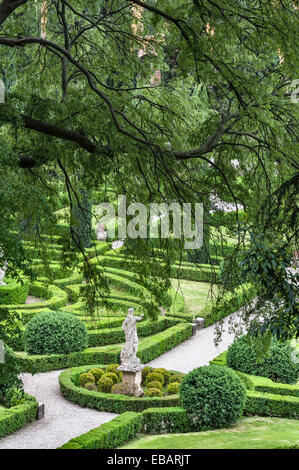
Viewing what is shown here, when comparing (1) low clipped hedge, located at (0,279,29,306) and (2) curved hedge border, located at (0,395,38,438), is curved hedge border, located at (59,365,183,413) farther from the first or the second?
(1) low clipped hedge, located at (0,279,29,306)

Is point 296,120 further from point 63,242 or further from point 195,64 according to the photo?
point 63,242

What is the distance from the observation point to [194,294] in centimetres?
2153

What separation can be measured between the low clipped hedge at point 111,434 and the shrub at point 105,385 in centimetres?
181

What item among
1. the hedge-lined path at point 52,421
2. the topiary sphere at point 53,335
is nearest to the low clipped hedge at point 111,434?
the hedge-lined path at point 52,421

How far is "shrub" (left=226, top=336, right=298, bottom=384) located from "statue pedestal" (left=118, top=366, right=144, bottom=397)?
2002 millimetres

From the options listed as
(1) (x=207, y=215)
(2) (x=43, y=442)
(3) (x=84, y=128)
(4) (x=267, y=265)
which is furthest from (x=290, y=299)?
(2) (x=43, y=442)

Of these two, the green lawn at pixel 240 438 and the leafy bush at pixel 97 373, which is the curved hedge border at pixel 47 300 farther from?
the green lawn at pixel 240 438

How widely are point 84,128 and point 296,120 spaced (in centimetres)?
279

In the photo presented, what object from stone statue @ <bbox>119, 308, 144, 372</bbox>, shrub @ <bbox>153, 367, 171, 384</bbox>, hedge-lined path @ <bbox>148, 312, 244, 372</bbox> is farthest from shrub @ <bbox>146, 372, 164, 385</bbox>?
hedge-lined path @ <bbox>148, 312, 244, 372</bbox>

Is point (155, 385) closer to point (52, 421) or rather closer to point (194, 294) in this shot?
point (52, 421)

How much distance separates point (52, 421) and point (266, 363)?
15.0 feet

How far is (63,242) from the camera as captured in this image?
866 centimetres

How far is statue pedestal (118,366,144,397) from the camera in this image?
13023mm

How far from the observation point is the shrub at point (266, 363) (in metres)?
13.5
